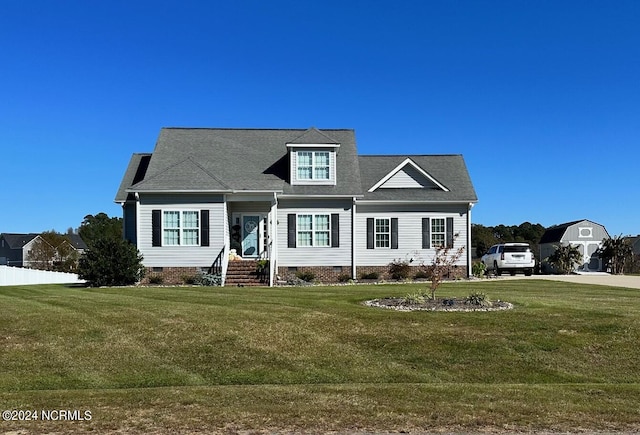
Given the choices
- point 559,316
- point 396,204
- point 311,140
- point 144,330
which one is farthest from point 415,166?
point 144,330

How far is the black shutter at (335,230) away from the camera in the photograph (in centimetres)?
2833

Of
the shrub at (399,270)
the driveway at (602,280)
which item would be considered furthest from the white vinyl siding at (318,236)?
the driveway at (602,280)

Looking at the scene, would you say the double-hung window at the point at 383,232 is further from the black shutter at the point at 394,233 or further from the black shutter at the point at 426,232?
the black shutter at the point at 426,232

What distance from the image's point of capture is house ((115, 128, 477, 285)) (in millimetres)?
25125

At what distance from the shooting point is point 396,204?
29266mm

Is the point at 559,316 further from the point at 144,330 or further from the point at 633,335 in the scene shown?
the point at 144,330

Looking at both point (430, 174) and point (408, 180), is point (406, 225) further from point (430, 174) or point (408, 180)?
point (430, 174)

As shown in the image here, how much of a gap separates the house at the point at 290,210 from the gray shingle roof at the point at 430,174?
0.09 m

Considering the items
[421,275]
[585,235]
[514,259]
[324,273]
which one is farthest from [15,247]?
[514,259]

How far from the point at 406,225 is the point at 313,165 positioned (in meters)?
5.44

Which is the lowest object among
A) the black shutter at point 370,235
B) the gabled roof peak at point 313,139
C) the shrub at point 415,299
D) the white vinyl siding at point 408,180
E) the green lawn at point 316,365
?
the green lawn at point 316,365

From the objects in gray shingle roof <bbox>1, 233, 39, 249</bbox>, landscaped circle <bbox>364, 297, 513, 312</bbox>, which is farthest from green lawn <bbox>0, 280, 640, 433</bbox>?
gray shingle roof <bbox>1, 233, 39, 249</bbox>

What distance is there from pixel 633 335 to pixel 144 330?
32.1ft

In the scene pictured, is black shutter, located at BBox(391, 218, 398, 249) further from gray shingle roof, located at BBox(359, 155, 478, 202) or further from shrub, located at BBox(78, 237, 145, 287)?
shrub, located at BBox(78, 237, 145, 287)
